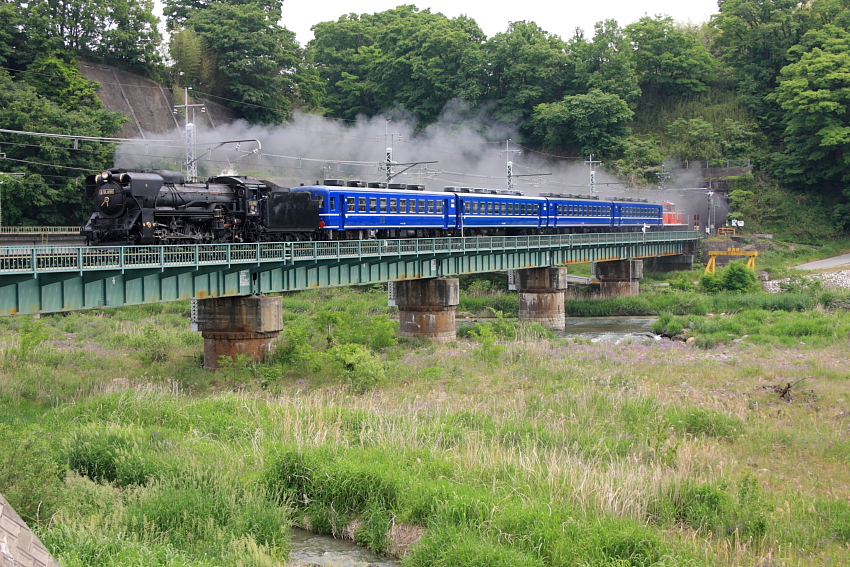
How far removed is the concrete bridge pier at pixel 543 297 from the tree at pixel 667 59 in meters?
57.1

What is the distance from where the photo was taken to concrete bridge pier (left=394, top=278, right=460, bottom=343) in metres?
38.4

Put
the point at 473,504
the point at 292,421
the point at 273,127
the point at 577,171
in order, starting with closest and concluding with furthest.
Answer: the point at 473,504 → the point at 292,421 → the point at 273,127 → the point at 577,171

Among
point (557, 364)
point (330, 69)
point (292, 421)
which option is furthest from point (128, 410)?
point (330, 69)

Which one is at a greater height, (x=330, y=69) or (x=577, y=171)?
(x=330, y=69)

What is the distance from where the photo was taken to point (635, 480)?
1398 cm

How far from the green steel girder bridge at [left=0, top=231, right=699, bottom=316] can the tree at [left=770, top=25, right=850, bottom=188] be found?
42.3 metres

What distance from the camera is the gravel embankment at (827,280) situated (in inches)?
2120

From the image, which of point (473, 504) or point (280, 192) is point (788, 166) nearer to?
point (280, 192)

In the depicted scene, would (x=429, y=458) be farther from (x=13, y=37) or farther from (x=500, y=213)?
(x=13, y=37)

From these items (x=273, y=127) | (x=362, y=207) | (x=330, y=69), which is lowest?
(x=362, y=207)

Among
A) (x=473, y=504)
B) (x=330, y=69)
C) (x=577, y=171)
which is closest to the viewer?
(x=473, y=504)

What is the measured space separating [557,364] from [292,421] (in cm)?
1428

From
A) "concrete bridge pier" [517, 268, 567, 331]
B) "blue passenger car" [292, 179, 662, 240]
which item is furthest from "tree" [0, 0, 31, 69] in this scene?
"concrete bridge pier" [517, 268, 567, 331]

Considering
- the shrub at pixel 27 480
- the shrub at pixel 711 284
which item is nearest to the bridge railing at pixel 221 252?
the shrub at pixel 27 480
